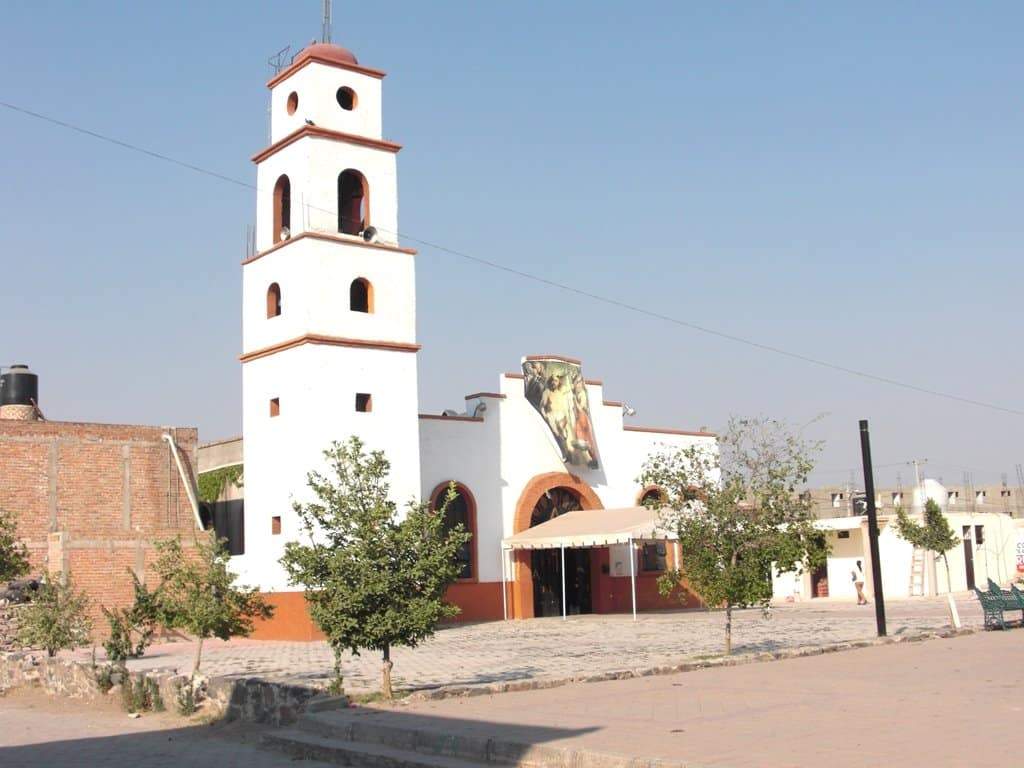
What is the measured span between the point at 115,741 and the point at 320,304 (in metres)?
16.7

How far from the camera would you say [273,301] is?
98.5ft

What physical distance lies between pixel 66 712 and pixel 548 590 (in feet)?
67.4

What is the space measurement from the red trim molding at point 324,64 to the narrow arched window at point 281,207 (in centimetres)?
267

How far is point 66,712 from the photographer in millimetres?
15914

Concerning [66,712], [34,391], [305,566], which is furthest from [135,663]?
[34,391]

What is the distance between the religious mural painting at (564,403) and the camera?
115 ft

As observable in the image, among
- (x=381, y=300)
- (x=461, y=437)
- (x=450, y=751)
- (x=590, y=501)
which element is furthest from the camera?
(x=590, y=501)

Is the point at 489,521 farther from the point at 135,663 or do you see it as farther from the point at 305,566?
the point at 305,566

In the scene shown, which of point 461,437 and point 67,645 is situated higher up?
point 461,437

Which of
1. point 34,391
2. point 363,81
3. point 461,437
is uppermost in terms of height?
point 363,81

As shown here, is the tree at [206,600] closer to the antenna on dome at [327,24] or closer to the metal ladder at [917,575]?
the antenna on dome at [327,24]

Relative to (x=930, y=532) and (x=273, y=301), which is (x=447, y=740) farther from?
(x=930, y=532)

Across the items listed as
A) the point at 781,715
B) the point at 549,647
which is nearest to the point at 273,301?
the point at 549,647

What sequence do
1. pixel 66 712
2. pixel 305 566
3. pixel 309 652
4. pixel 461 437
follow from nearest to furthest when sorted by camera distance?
pixel 305 566 → pixel 66 712 → pixel 309 652 → pixel 461 437
